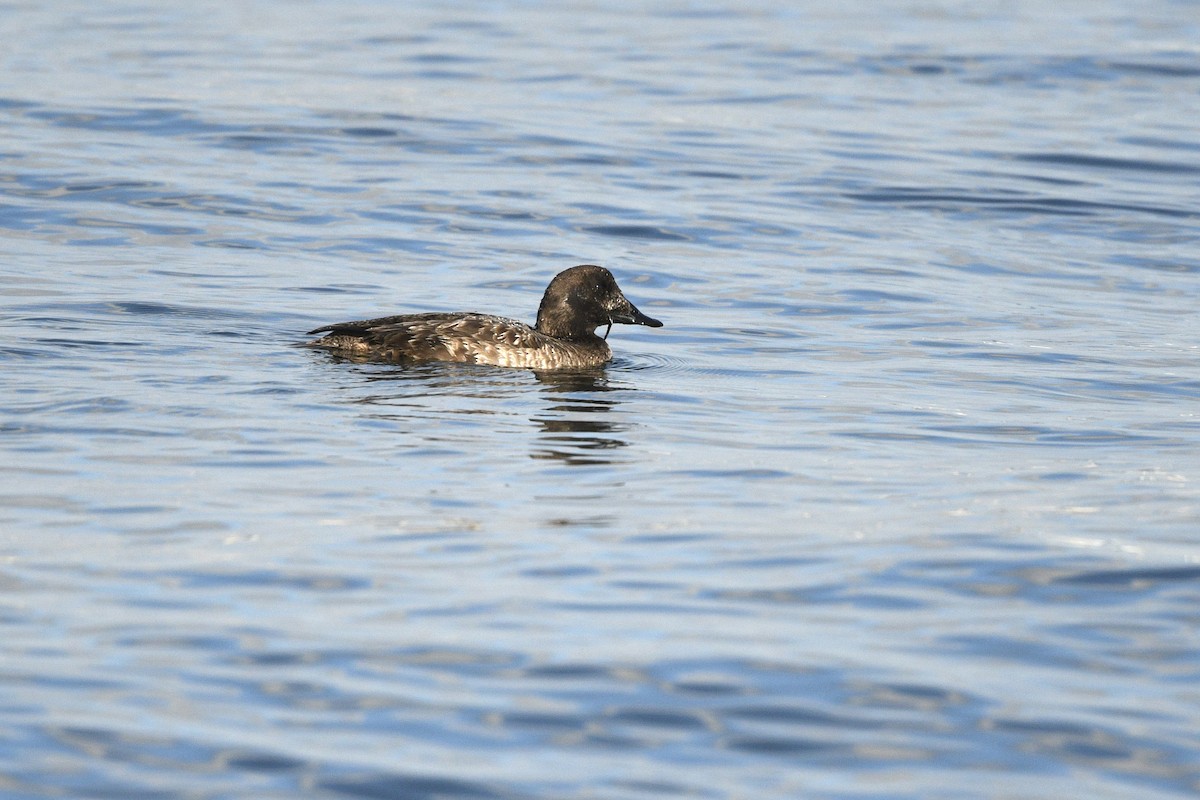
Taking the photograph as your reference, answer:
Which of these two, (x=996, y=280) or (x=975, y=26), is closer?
(x=996, y=280)

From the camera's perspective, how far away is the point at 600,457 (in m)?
9.42

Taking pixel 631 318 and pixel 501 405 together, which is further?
pixel 631 318

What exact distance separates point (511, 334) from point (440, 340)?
1.66ft

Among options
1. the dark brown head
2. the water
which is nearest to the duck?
the dark brown head

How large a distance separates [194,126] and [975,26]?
51.5ft

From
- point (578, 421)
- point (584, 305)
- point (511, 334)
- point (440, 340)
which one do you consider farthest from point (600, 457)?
point (584, 305)

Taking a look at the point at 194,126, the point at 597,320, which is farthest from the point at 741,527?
the point at 194,126

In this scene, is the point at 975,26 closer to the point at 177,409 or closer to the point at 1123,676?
the point at 177,409

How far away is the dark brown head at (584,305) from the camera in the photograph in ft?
42.5

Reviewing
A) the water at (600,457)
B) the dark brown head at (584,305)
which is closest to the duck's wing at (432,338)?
the water at (600,457)

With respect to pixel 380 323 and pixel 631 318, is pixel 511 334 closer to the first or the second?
pixel 380 323

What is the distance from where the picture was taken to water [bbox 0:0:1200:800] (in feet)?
17.8

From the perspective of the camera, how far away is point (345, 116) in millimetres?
22938

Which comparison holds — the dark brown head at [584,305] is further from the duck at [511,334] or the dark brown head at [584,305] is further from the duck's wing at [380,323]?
the duck's wing at [380,323]
